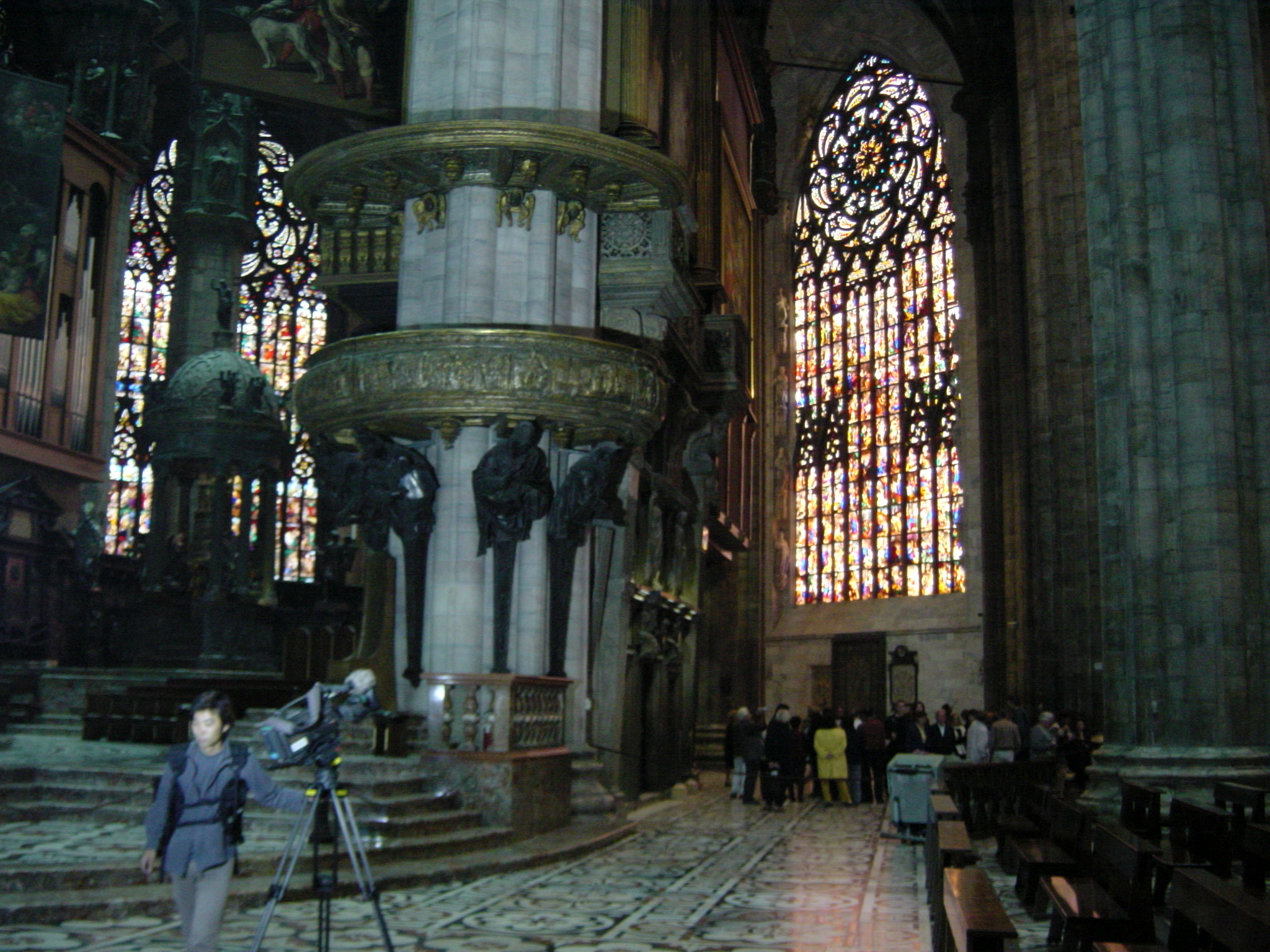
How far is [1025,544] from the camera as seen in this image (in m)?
27.5

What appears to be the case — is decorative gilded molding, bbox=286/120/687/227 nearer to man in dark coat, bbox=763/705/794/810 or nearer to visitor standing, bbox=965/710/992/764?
visitor standing, bbox=965/710/992/764

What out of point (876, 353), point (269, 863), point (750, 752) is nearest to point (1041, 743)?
point (750, 752)

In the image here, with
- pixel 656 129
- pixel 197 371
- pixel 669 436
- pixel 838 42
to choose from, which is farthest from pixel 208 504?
pixel 838 42

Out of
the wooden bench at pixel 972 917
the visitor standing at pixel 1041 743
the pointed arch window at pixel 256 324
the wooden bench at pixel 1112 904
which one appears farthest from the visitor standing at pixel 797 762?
the pointed arch window at pixel 256 324

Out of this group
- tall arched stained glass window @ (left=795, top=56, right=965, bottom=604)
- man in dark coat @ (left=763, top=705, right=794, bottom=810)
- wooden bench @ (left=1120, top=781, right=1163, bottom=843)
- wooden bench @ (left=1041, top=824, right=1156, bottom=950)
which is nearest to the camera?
wooden bench @ (left=1041, top=824, right=1156, bottom=950)

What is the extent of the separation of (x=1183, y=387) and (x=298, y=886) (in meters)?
8.68

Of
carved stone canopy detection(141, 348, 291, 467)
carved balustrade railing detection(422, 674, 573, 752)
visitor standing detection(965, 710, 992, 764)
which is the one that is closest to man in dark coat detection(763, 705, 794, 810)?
visitor standing detection(965, 710, 992, 764)

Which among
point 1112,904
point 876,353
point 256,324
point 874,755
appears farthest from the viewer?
point 256,324

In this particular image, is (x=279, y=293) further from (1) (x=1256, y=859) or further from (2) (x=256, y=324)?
(1) (x=1256, y=859)

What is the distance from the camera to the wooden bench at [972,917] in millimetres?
4367

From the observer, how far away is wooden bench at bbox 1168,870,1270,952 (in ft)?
13.1

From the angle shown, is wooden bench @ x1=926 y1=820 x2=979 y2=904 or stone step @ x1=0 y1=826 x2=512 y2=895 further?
stone step @ x1=0 y1=826 x2=512 y2=895

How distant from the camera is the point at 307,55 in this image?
15.0 meters

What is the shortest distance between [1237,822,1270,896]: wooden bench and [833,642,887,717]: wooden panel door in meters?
26.0
